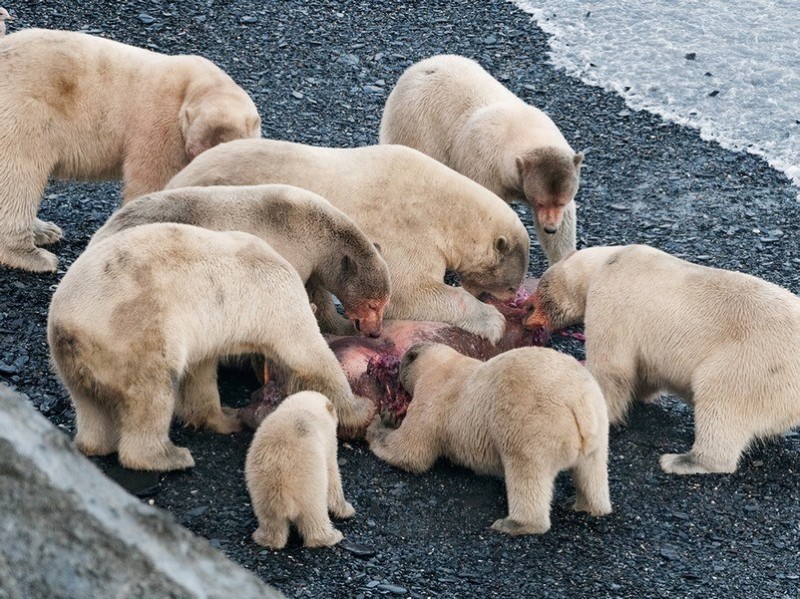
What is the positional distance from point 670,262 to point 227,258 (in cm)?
339

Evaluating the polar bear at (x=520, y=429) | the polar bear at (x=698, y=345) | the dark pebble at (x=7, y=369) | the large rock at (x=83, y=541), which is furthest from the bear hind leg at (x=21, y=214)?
the large rock at (x=83, y=541)

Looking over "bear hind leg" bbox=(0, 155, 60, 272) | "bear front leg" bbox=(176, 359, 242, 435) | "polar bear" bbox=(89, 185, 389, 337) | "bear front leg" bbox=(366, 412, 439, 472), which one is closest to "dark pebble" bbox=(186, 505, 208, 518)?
"bear front leg" bbox=(176, 359, 242, 435)

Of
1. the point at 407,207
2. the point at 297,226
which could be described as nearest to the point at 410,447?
the point at 297,226

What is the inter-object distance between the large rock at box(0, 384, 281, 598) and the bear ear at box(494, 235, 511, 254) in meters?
7.72

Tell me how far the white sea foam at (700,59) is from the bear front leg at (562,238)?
3609mm

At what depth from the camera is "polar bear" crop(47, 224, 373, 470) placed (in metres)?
7.12

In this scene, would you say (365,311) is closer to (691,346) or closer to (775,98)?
(691,346)

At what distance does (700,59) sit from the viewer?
16844 millimetres

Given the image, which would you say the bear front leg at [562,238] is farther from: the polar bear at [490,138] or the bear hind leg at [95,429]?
the bear hind leg at [95,429]

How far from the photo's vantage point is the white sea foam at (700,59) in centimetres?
1503

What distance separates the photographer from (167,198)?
335 inches

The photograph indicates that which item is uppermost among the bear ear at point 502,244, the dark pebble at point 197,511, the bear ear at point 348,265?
the bear ear at point 348,265

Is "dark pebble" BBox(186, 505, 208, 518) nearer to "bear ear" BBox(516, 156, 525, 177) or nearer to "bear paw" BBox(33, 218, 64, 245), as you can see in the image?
"bear paw" BBox(33, 218, 64, 245)

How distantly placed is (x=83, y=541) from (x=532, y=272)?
384 inches
